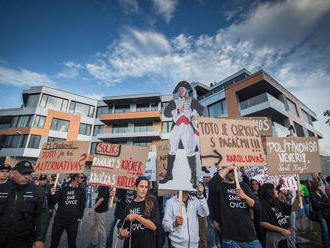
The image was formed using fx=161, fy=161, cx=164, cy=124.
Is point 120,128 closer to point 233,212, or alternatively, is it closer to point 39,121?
point 39,121

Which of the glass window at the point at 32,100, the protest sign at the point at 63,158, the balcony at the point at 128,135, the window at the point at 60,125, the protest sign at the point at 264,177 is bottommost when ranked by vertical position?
the protest sign at the point at 264,177

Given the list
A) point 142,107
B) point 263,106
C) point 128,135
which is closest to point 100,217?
point 263,106

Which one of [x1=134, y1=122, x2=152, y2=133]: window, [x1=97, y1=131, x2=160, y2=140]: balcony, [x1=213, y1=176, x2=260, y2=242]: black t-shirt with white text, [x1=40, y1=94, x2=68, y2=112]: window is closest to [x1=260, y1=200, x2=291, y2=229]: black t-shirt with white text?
[x1=213, y1=176, x2=260, y2=242]: black t-shirt with white text

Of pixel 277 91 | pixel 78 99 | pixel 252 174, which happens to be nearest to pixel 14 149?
pixel 78 99

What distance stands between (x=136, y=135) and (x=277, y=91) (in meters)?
20.7

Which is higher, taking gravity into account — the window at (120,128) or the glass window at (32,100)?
the glass window at (32,100)

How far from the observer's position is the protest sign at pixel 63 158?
192 inches

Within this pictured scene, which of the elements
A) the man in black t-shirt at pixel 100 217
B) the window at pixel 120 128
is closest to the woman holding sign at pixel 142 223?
the man in black t-shirt at pixel 100 217

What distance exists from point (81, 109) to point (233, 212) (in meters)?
32.5

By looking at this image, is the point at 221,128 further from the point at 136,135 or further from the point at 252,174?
the point at 136,135

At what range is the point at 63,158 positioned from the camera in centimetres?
502

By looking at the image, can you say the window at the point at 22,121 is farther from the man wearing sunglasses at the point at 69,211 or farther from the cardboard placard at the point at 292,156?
the cardboard placard at the point at 292,156

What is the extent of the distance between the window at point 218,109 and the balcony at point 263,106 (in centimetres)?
206

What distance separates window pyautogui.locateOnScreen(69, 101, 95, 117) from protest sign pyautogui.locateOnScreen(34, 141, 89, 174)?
89.5 ft
